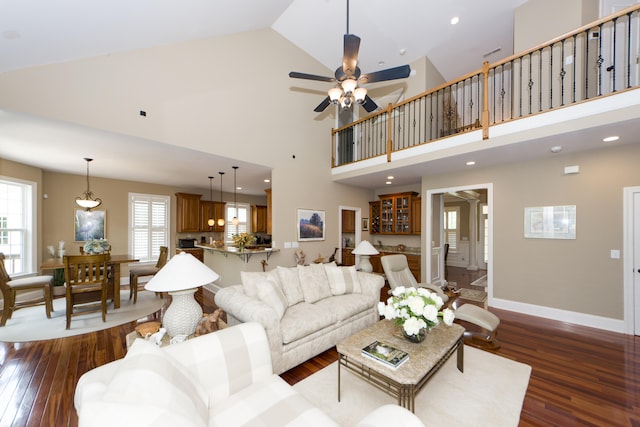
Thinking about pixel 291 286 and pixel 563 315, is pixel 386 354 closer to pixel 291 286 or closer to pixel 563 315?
pixel 291 286

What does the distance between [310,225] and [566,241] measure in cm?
457

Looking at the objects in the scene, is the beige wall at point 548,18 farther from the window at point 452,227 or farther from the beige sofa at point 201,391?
the beige sofa at point 201,391

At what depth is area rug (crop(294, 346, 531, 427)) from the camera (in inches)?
76.2

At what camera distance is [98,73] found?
305 centimetres

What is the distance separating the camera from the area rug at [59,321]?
3275 millimetres

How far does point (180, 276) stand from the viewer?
6.23 feet

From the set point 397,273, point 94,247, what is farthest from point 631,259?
point 94,247

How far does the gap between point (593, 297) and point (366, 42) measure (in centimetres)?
612

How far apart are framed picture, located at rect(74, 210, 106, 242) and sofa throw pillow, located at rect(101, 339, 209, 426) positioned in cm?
655

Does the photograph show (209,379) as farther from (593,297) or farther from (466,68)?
(466,68)

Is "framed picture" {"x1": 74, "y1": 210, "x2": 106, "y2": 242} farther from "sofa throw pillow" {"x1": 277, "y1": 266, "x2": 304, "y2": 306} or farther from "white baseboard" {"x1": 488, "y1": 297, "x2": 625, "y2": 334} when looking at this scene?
"white baseboard" {"x1": 488, "y1": 297, "x2": 625, "y2": 334}

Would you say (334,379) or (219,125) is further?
(219,125)

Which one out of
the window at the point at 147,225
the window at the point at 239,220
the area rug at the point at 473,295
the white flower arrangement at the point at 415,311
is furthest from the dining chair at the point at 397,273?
the window at the point at 147,225

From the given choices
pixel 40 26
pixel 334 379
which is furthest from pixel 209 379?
pixel 40 26
